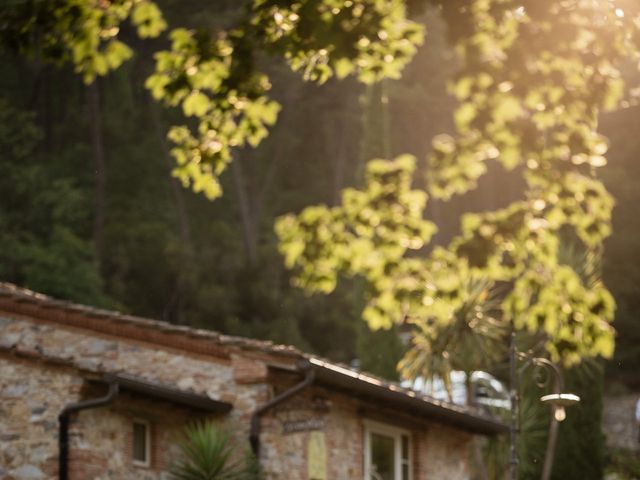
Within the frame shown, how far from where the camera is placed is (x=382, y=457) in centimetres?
2202

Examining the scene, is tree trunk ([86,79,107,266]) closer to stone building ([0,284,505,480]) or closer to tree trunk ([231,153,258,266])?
tree trunk ([231,153,258,266])

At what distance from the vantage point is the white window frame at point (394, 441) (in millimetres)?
21391

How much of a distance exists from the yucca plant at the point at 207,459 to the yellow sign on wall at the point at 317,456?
1251 millimetres

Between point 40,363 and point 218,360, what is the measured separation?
98.7 inches

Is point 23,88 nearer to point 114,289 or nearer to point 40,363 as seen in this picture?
point 114,289

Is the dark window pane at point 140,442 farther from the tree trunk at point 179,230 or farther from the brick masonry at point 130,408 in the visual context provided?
the tree trunk at point 179,230

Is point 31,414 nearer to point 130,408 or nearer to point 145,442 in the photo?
point 130,408

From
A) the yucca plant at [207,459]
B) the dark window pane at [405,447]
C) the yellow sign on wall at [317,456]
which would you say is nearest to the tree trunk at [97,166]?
the dark window pane at [405,447]

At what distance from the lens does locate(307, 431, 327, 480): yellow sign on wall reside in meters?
19.8

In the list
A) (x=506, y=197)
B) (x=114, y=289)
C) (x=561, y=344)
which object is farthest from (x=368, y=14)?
(x=506, y=197)

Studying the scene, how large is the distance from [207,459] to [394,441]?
4.88 meters

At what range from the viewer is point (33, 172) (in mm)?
44938

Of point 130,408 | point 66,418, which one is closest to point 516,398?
point 130,408

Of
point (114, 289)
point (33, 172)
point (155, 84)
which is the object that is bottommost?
point (155, 84)
